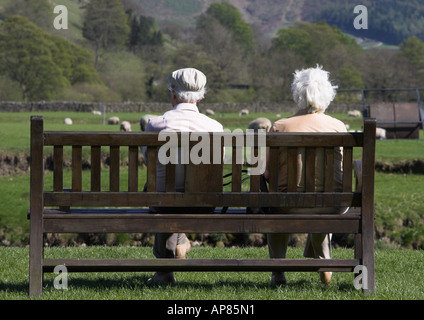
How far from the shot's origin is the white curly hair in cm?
620

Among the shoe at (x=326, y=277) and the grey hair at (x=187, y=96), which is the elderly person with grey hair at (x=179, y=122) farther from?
the shoe at (x=326, y=277)

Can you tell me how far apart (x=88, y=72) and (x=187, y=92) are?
93430 mm

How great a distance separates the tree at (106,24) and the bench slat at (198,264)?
149130 millimetres

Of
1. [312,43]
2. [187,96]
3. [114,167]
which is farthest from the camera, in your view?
[312,43]

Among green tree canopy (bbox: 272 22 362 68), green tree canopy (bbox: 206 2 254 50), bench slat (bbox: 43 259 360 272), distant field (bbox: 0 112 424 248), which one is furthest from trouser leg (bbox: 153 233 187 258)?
green tree canopy (bbox: 206 2 254 50)

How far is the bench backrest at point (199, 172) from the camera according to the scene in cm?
549

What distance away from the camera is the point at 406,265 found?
827cm

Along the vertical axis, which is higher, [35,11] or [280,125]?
[35,11]

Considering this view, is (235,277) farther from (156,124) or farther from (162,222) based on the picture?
(156,124)

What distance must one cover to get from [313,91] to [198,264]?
175 cm

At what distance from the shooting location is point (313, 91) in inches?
244

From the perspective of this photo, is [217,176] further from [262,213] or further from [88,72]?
[88,72]

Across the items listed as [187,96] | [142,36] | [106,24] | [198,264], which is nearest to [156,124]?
[187,96]

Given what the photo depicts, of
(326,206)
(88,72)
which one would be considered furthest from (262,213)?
(88,72)
